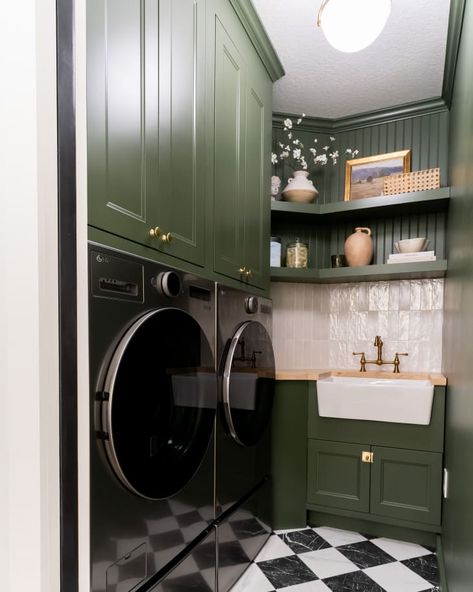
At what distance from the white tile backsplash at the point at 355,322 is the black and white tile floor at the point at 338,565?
1.00 meters

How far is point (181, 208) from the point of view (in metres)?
1.29

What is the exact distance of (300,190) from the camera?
2.43 metres

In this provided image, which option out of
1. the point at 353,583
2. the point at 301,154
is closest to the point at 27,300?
the point at 353,583

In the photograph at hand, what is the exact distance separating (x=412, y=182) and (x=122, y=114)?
188 cm

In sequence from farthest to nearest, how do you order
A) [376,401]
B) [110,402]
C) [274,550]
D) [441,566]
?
[376,401], [274,550], [441,566], [110,402]

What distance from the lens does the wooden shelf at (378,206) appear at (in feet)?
7.23

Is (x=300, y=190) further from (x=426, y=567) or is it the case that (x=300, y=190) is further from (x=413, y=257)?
(x=426, y=567)

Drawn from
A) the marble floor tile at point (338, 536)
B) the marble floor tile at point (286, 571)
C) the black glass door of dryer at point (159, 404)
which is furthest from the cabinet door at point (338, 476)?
the black glass door of dryer at point (159, 404)

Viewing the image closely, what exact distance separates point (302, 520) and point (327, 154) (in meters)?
2.35

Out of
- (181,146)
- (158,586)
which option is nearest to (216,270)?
(181,146)

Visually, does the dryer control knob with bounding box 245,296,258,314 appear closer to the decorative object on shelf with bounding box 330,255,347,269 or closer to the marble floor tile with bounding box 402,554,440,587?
the decorative object on shelf with bounding box 330,255,347,269

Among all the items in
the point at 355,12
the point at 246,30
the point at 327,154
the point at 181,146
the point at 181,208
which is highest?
the point at 246,30

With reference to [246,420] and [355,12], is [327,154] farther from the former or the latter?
[246,420]

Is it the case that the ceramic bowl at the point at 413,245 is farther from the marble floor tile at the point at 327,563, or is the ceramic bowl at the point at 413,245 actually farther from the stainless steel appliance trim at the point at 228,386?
the marble floor tile at the point at 327,563
